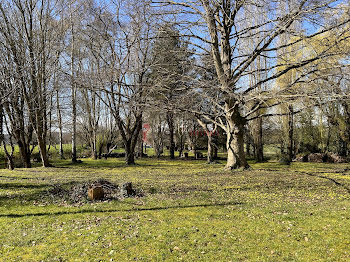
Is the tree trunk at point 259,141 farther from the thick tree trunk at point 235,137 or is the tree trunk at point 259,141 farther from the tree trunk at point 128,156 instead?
the tree trunk at point 128,156

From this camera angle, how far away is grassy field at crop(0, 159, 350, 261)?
4.02 m

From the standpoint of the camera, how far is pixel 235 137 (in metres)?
13.2

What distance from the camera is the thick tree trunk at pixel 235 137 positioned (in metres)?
13.0

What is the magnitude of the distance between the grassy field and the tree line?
13.0ft

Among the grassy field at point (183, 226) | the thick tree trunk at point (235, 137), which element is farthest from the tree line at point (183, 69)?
the grassy field at point (183, 226)

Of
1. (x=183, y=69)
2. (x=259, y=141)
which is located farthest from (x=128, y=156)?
(x=259, y=141)

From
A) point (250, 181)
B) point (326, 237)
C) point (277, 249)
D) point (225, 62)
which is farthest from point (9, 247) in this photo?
point (225, 62)

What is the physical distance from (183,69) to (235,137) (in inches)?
168

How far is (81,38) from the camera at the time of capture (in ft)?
63.9

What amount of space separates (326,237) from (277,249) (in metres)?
1.07

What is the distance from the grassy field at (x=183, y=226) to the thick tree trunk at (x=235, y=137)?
16.2 ft

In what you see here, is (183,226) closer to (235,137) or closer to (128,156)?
(235,137)

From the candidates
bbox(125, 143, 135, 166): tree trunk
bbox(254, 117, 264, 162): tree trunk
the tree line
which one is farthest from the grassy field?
bbox(254, 117, 264, 162): tree trunk

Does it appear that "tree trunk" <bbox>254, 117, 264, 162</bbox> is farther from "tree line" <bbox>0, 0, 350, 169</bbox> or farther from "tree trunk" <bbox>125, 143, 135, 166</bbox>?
"tree trunk" <bbox>125, 143, 135, 166</bbox>
